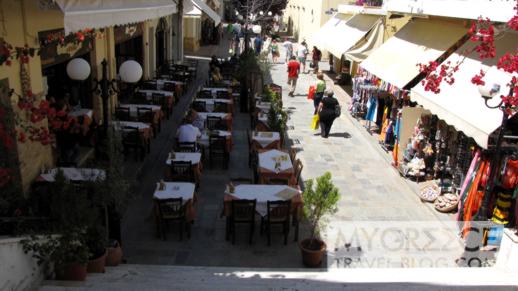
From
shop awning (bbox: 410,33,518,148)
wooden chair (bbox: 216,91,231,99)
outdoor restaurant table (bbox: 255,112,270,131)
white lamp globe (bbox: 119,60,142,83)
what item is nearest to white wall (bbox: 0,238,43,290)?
white lamp globe (bbox: 119,60,142,83)

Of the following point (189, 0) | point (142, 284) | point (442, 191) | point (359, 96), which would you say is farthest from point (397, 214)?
point (189, 0)

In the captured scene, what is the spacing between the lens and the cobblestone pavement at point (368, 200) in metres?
8.11

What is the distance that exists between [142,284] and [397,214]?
5.62 m

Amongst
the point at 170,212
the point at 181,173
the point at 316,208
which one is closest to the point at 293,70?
the point at 181,173

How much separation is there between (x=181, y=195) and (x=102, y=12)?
3.16 meters

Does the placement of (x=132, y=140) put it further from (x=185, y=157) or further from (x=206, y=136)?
(x=185, y=157)

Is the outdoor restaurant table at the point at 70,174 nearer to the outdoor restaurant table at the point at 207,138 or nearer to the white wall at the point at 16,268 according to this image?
the white wall at the point at 16,268

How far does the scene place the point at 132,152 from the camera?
11.9 meters

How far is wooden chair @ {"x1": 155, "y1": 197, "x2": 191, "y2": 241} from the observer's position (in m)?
7.77

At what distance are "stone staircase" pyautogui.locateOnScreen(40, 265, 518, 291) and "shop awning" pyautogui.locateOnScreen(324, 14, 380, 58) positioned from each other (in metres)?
13.1

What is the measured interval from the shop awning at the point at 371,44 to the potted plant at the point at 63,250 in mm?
13638

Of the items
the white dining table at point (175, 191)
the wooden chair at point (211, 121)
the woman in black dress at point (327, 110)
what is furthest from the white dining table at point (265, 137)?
the white dining table at point (175, 191)

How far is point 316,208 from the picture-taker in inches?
282

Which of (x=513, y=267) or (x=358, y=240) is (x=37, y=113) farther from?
(x=513, y=267)
